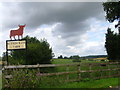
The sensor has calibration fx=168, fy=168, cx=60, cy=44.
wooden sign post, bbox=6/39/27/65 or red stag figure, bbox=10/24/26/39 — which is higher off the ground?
red stag figure, bbox=10/24/26/39

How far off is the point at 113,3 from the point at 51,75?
19.7 metres

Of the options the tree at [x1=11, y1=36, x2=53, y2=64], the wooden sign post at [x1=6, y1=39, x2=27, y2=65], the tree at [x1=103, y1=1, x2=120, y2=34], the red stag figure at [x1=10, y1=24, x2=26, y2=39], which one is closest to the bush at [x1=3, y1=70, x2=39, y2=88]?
the wooden sign post at [x1=6, y1=39, x2=27, y2=65]

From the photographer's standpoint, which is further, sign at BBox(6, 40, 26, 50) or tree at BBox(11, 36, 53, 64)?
tree at BBox(11, 36, 53, 64)

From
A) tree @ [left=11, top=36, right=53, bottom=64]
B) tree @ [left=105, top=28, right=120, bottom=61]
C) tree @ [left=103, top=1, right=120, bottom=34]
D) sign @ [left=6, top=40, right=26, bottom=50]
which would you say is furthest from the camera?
tree @ [left=105, top=28, right=120, bottom=61]

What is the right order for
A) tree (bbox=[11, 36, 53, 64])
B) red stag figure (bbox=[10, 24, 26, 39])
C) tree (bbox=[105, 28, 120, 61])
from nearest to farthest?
red stag figure (bbox=[10, 24, 26, 39])
tree (bbox=[11, 36, 53, 64])
tree (bbox=[105, 28, 120, 61])

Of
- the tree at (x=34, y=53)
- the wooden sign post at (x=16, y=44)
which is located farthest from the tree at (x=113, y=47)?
the wooden sign post at (x=16, y=44)

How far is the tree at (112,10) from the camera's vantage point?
955 inches

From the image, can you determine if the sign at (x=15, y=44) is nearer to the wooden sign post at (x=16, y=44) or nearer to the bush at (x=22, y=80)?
the wooden sign post at (x=16, y=44)

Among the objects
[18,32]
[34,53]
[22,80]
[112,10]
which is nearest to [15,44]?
[18,32]

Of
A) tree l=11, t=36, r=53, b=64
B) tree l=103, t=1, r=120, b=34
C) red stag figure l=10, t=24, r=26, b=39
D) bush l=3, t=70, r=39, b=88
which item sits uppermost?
tree l=103, t=1, r=120, b=34

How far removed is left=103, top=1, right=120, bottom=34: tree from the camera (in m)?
24.3

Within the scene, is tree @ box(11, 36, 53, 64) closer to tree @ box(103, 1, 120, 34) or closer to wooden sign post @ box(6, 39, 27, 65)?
wooden sign post @ box(6, 39, 27, 65)

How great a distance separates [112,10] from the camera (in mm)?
25469

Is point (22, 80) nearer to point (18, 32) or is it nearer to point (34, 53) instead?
point (18, 32)
